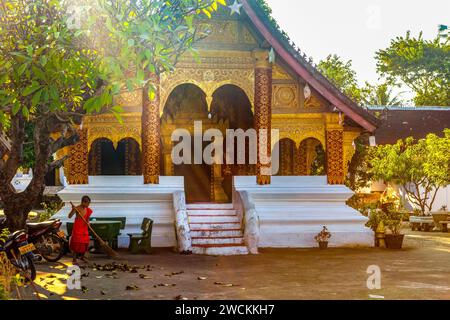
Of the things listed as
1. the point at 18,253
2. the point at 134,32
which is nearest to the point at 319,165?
the point at 18,253

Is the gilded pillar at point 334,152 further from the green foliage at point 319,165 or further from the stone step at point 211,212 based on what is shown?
the green foliage at point 319,165

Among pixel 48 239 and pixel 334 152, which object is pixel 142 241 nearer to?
pixel 48 239

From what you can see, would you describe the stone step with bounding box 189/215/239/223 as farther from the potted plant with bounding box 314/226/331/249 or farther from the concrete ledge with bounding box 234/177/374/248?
the potted plant with bounding box 314/226/331/249

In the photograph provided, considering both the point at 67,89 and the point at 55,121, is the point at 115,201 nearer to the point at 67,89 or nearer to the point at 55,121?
the point at 55,121

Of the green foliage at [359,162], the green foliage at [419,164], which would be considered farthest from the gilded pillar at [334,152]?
the green foliage at [419,164]

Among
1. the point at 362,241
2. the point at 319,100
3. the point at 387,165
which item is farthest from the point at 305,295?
the point at 387,165

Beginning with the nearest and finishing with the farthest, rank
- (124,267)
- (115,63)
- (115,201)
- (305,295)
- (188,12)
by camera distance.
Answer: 1. (115,63)
2. (305,295)
3. (188,12)
4. (124,267)
5. (115,201)

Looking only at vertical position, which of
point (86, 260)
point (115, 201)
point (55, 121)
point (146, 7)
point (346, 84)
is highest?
point (346, 84)

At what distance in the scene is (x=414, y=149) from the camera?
2873 centimetres

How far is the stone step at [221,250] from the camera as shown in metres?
14.4

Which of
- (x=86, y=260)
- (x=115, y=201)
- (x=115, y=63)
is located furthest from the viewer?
(x=115, y=201)

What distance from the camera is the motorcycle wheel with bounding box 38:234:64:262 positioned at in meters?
12.7

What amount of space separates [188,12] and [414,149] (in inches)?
810

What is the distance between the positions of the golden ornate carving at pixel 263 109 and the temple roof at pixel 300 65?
2.25 feet
